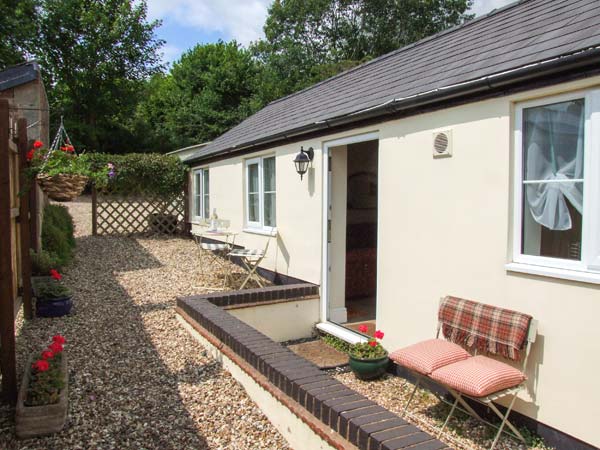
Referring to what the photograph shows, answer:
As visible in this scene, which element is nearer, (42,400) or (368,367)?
(42,400)

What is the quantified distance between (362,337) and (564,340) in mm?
2678

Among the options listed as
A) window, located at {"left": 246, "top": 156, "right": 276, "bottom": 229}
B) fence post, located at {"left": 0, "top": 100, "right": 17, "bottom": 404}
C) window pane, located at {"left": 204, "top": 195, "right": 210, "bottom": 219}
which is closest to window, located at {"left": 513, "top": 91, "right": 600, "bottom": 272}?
fence post, located at {"left": 0, "top": 100, "right": 17, "bottom": 404}

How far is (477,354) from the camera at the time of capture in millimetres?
3895

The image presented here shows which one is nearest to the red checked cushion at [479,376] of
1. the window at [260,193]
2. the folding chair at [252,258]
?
the folding chair at [252,258]

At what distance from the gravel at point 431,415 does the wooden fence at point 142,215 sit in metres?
10.7

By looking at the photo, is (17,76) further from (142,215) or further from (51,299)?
(142,215)

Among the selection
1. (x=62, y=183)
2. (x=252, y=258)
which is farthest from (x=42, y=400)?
(x=252, y=258)

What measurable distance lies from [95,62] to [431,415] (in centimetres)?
2749

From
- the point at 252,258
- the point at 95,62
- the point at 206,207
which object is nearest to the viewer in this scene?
the point at 252,258

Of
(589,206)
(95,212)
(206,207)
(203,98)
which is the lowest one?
(95,212)

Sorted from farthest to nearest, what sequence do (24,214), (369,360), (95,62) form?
(95,62)
(24,214)
(369,360)

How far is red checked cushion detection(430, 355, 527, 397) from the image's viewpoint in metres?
3.20

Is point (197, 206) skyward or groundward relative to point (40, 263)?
skyward

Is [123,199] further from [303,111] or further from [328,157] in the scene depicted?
[328,157]
